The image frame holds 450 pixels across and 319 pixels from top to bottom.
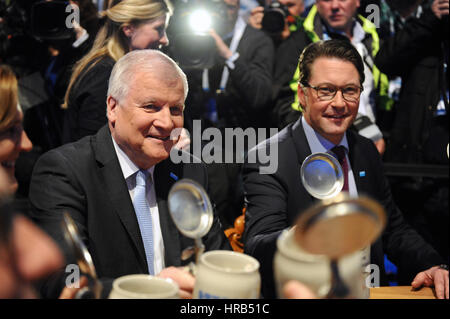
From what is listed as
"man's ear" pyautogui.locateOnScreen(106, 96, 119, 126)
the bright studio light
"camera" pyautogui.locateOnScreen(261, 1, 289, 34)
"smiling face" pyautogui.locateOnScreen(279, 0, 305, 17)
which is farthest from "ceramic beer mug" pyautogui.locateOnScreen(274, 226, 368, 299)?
"smiling face" pyautogui.locateOnScreen(279, 0, 305, 17)

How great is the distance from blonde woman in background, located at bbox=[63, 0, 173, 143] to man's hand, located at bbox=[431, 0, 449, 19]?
4.95 ft

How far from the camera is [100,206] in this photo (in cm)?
175

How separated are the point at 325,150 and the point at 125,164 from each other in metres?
0.84

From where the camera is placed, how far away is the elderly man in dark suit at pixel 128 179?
1725mm

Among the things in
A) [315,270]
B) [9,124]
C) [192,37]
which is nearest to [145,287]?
[315,270]

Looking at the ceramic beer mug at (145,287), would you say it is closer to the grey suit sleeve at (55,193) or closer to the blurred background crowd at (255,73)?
the grey suit sleeve at (55,193)

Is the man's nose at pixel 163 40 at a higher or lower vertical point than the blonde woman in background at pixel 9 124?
higher

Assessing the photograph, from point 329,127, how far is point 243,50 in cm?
110

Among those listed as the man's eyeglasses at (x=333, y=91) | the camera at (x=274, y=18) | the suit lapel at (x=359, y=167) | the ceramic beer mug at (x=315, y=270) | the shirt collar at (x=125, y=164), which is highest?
the camera at (x=274, y=18)

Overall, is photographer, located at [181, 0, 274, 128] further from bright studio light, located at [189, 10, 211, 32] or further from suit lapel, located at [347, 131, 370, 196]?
suit lapel, located at [347, 131, 370, 196]

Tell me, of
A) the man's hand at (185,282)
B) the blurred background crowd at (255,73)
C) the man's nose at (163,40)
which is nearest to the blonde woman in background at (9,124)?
the blurred background crowd at (255,73)

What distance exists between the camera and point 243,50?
3252 mm

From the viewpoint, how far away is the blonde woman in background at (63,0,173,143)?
2.50m
